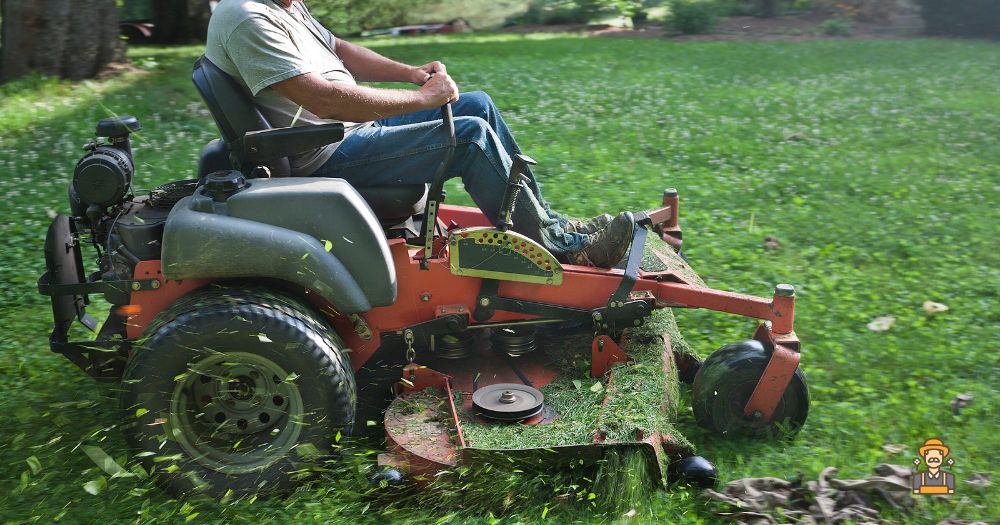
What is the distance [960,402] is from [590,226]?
67.4 inches

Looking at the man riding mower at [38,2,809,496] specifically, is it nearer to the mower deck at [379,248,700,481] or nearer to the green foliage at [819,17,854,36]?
the mower deck at [379,248,700,481]

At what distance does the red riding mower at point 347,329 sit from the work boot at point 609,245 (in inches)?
2.4

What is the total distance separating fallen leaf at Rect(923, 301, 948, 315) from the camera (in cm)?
498

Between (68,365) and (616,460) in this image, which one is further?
(68,365)

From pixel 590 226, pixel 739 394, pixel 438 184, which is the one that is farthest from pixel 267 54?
pixel 739 394

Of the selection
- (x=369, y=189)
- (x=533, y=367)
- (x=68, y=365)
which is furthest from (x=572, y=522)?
(x=68, y=365)

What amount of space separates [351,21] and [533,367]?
1431cm

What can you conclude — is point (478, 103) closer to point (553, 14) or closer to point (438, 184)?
point (438, 184)

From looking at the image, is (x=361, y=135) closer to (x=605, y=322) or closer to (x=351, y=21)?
(x=605, y=322)

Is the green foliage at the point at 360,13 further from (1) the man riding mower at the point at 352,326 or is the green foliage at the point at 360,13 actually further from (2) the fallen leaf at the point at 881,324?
(1) the man riding mower at the point at 352,326

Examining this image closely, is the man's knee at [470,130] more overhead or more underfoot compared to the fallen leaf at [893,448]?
more overhead

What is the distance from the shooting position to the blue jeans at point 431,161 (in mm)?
3695

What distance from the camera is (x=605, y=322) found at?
3801 mm

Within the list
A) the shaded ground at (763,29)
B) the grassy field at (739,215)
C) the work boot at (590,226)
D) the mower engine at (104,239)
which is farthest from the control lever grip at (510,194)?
the shaded ground at (763,29)
